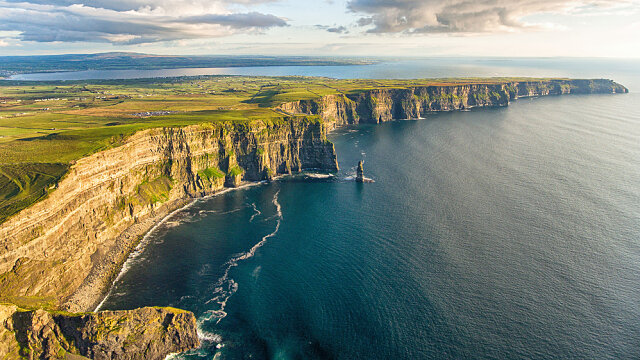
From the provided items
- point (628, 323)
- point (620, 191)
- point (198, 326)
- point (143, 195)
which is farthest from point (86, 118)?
point (620, 191)

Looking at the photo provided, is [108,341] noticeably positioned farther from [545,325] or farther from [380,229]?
[545,325]

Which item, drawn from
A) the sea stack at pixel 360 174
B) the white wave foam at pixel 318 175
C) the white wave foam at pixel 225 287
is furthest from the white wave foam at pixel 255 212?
the sea stack at pixel 360 174

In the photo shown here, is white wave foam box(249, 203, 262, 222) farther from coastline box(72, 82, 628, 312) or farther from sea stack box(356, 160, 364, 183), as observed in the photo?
sea stack box(356, 160, 364, 183)

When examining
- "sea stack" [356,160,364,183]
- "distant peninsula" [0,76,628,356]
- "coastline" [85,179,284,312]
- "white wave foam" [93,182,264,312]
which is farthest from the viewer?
"sea stack" [356,160,364,183]

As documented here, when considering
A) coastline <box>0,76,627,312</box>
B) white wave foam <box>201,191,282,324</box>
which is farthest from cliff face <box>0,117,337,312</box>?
white wave foam <box>201,191,282,324</box>

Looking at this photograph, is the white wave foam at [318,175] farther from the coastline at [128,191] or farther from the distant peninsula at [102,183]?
the distant peninsula at [102,183]

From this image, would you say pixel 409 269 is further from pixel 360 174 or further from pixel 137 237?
pixel 137 237
